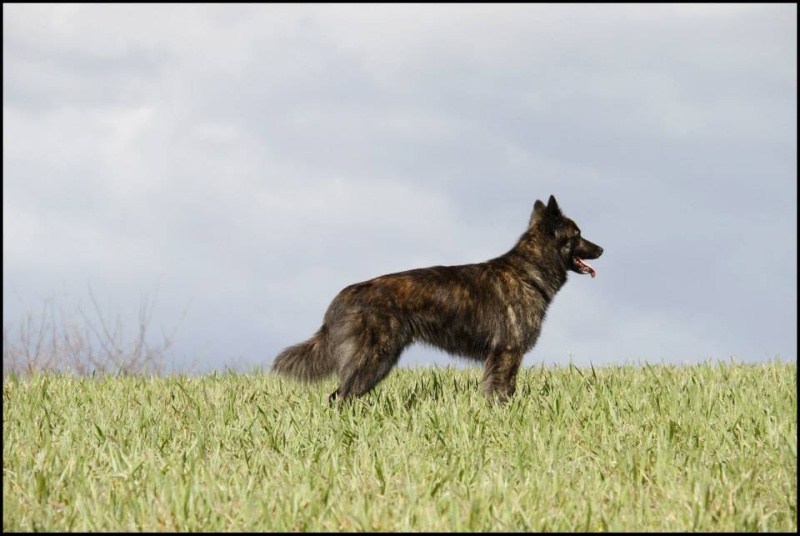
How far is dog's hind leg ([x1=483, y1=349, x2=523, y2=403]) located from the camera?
328 inches

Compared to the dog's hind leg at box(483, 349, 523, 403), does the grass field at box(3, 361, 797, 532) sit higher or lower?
lower

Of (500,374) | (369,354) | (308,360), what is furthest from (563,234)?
(308,360)

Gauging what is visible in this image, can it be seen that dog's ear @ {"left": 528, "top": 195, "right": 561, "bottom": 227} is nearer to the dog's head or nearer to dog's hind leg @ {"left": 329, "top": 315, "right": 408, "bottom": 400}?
the dog's head

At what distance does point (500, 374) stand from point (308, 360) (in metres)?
1.88

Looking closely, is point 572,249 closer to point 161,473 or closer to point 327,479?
point 327,479

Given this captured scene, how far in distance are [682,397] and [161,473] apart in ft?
16.3

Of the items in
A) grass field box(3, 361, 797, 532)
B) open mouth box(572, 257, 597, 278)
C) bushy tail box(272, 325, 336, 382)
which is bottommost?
grass field box(3, 361, 797, 532)

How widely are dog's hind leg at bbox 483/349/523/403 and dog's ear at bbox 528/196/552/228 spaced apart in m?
1.46

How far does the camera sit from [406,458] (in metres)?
6.09

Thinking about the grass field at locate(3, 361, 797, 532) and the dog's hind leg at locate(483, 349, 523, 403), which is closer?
the grass field at locate(3, 361, 797, 532)

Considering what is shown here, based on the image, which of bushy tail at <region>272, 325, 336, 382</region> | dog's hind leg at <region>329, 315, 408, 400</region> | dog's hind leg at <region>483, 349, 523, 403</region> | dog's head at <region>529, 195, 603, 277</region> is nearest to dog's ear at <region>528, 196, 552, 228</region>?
dog's head at <region>529, 195, 603, 277</region>

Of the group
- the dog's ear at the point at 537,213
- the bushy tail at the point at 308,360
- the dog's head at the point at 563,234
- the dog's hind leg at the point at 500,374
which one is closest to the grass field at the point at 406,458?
the dog's hind leg at the point at 500,374

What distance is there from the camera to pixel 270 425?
721 cm

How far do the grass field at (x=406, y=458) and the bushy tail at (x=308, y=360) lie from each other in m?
0.32
